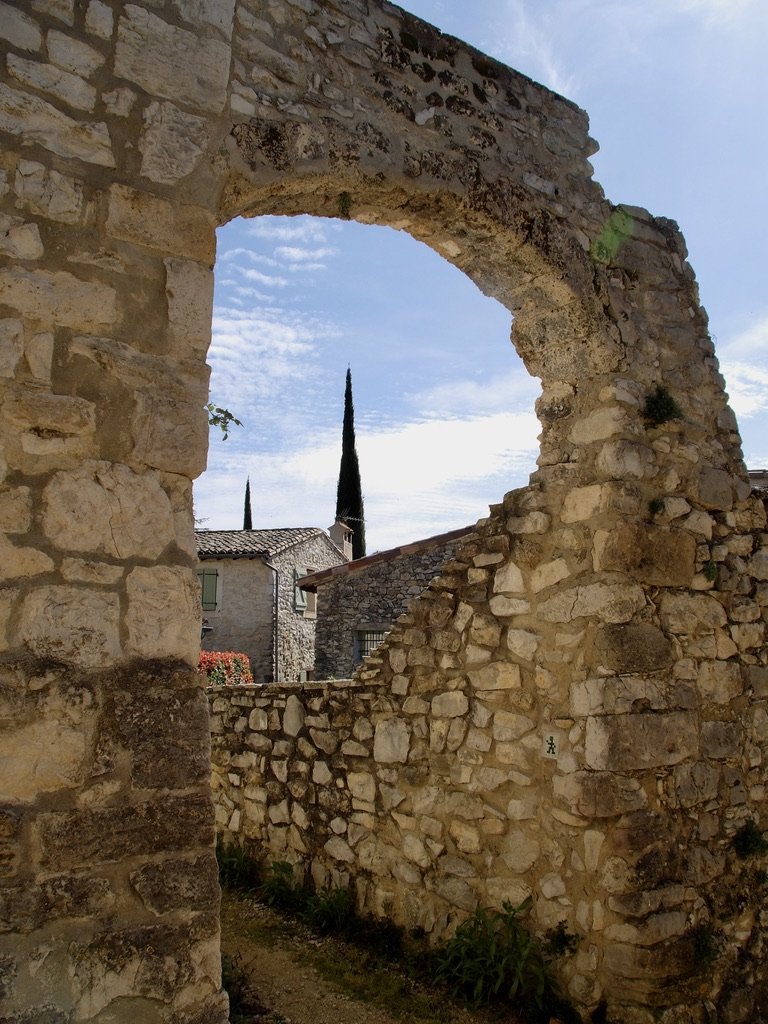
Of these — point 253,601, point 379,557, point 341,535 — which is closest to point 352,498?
point 341,535

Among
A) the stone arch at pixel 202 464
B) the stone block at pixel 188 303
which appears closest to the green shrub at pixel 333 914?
the stone arch at pixel 202 464

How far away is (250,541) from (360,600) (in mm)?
7554

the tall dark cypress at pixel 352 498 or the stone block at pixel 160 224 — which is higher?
the tall dark cypress at pixel 352 498

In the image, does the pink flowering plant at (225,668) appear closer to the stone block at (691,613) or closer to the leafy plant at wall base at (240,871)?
the leafy plant at wall base at (240,871)

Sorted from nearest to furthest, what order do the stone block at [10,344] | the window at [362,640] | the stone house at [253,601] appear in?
1. the stone block at [10,344]
2. the window at [362,640]
3. the stone house at [253,601]

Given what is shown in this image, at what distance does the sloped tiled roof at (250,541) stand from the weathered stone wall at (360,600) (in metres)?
5.62

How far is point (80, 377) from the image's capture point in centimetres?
230

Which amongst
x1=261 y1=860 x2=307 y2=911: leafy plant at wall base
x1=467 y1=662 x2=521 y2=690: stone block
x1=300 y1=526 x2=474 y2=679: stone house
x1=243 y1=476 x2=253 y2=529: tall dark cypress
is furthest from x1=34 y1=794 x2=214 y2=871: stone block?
x1=243 y1=476 x2=253 y2=529: tall dark cypress

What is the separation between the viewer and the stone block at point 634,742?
356cm

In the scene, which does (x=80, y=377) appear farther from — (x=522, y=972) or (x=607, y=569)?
(x=522, y=972)

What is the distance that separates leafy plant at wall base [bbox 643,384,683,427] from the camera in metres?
4.09

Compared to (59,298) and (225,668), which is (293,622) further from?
(59,298)

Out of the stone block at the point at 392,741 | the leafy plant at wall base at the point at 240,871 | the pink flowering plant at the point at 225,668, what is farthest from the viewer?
the pink flowering plant at the point at 225,668

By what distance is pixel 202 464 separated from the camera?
8.02ft
